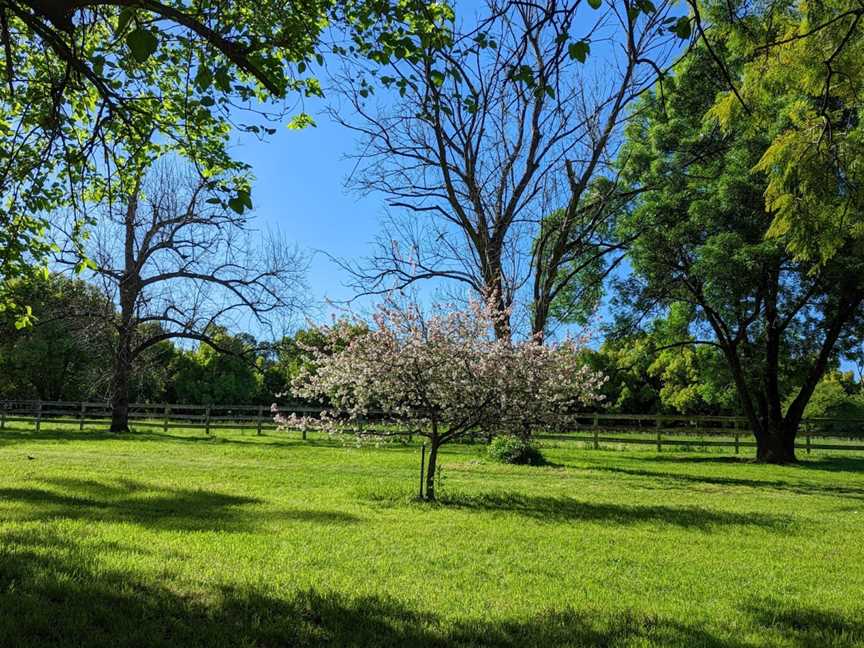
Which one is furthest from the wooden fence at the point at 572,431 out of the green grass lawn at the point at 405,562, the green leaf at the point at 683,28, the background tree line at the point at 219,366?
the green leaf at the point at 683,28

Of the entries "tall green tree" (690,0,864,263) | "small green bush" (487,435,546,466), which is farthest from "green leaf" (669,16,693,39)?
"small green bush" (487,435,546,466)

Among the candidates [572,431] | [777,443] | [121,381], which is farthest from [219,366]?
[777,443]

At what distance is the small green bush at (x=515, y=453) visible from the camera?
682 inches

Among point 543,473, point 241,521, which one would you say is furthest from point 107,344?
point 241,521

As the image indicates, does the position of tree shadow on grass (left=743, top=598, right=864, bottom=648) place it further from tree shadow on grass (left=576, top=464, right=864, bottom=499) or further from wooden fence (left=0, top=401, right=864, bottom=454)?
wooden fence (left=0, top=401, right=864, bottom=454)

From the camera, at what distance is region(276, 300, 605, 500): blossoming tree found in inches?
384

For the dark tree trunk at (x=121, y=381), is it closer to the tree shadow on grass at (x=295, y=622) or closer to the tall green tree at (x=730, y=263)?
the tall green tree at (x=730, y=263)

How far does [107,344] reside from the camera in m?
22.6

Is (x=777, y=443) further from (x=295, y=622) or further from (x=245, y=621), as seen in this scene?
(x=245, y=621)

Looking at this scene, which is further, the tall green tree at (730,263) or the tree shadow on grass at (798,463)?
the tree shadow on grass at (798,463)

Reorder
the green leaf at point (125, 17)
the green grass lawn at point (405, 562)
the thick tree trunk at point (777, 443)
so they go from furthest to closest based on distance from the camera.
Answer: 1. the thick tree trunk at point (777, 443)
2. the green grass lawn at point (405, 562)
3. the green leaf at point (125, 17)

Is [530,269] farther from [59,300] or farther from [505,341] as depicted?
[59,300]

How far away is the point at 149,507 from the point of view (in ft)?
27.5

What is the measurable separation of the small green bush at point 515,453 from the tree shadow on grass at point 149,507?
9.17 m
